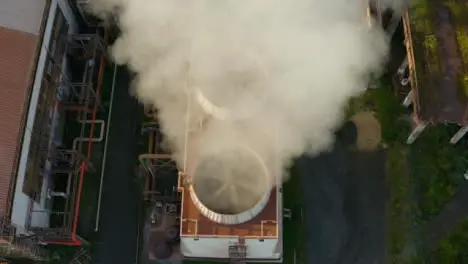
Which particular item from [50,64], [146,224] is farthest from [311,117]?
[50,64]

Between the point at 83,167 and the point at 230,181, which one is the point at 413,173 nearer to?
the point at 230,181

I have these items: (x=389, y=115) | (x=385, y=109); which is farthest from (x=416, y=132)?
(x=385, y=109)

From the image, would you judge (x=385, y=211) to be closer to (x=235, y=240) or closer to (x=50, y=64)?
(x=235, y=240)

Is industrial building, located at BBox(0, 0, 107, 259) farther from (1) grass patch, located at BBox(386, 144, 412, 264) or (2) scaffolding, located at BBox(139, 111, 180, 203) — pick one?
(1) grass patch, located at BBox(386, 144, 412, 264)

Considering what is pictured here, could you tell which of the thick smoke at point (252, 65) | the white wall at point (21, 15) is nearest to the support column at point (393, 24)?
the thick smoke at point (252, 65)

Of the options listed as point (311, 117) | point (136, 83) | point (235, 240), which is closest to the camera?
point (235, 240)

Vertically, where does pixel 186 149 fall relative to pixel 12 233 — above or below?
above

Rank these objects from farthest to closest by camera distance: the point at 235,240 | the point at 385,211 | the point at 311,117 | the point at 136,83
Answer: the point at 136,83 → the point at 385,211 → the point at 311,117 → the point at 235,240

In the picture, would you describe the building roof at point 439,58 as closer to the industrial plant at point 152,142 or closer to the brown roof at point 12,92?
the industrial plant at point 152,142
